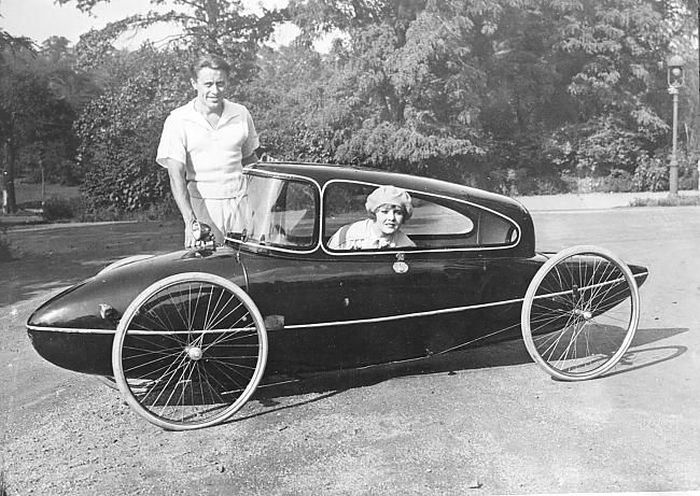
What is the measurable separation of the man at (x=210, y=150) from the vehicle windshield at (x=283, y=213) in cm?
14

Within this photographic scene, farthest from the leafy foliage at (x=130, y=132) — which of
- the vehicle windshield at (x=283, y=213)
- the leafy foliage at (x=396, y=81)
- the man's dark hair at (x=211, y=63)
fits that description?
the vehicle windshield at (x=283, y=213)

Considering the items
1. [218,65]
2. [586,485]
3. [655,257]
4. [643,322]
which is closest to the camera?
[586,485]

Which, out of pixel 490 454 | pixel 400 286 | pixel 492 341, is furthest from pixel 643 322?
pixel 490 454

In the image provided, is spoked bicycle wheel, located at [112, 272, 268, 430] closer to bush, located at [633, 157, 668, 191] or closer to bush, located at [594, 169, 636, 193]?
bush, located at [594, 169, 636, 193]

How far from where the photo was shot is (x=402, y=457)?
2205 mm

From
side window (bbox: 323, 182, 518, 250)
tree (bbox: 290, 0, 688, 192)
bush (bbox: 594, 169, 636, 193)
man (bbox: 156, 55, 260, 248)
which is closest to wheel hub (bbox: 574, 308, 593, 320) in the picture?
side window (bbox: 323, 182, 518, 250)

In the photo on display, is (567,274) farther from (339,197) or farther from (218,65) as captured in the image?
(218,65)

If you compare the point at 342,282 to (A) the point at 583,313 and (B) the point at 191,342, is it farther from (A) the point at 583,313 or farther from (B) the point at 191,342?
(A) the point at 583,313

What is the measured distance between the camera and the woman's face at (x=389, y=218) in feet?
9.38

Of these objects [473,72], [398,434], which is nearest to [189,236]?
[398,434]

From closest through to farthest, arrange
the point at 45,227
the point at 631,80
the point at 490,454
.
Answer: the point at 490,454, the point at 631,80, the point at 45,227

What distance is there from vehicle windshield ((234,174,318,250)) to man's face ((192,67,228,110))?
49 cm

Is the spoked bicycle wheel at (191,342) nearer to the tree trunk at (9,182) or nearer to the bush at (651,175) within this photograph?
the tree trunk at (9,182)

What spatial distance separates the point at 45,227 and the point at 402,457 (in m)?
3.25
